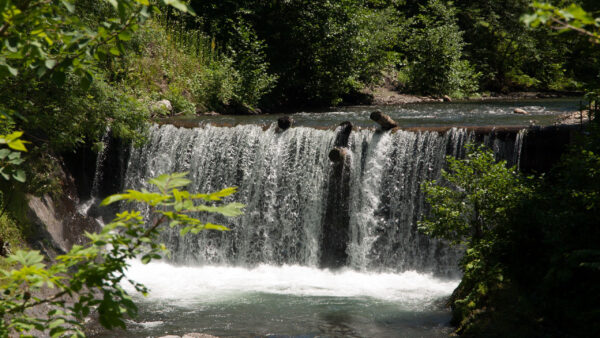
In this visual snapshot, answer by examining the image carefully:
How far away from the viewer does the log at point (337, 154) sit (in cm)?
1184

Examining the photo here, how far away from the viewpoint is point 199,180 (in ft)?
42.5

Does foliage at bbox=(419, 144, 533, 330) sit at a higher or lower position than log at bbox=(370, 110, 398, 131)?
lower

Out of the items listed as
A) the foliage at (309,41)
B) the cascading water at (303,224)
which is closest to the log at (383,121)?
the cascading water at (303,224)

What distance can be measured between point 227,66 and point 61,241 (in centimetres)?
959

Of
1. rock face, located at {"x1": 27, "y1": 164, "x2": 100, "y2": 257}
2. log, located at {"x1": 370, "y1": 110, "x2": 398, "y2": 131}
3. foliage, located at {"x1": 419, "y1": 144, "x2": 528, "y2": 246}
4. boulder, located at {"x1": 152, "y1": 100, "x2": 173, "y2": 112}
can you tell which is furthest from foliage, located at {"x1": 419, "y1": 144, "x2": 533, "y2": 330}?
boulder, located at {"x1": 152, "y1": 100, "x2": 173, "y2": 112}

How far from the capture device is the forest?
110 inches

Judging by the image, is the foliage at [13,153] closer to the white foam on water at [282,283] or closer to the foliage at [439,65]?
the white foam on water at [282,283]

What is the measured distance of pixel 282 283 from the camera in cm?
1046

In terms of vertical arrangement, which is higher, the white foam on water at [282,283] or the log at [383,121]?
the log at [383,121]

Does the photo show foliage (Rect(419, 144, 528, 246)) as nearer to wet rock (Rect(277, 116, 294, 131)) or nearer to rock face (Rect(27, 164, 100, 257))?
wet rock (Rect(277, 116, 294, 131))

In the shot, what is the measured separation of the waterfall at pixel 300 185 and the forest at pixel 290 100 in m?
0.74

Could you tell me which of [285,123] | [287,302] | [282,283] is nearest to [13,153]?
[287,302]

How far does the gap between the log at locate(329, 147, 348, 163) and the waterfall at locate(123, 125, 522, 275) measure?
173 millimetres

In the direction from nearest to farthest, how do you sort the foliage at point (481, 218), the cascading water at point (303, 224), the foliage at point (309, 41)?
1. the foliage at point (481, 218)
2. the cascading water at point (303, 224)
3. the foliage at point (309, 41)
